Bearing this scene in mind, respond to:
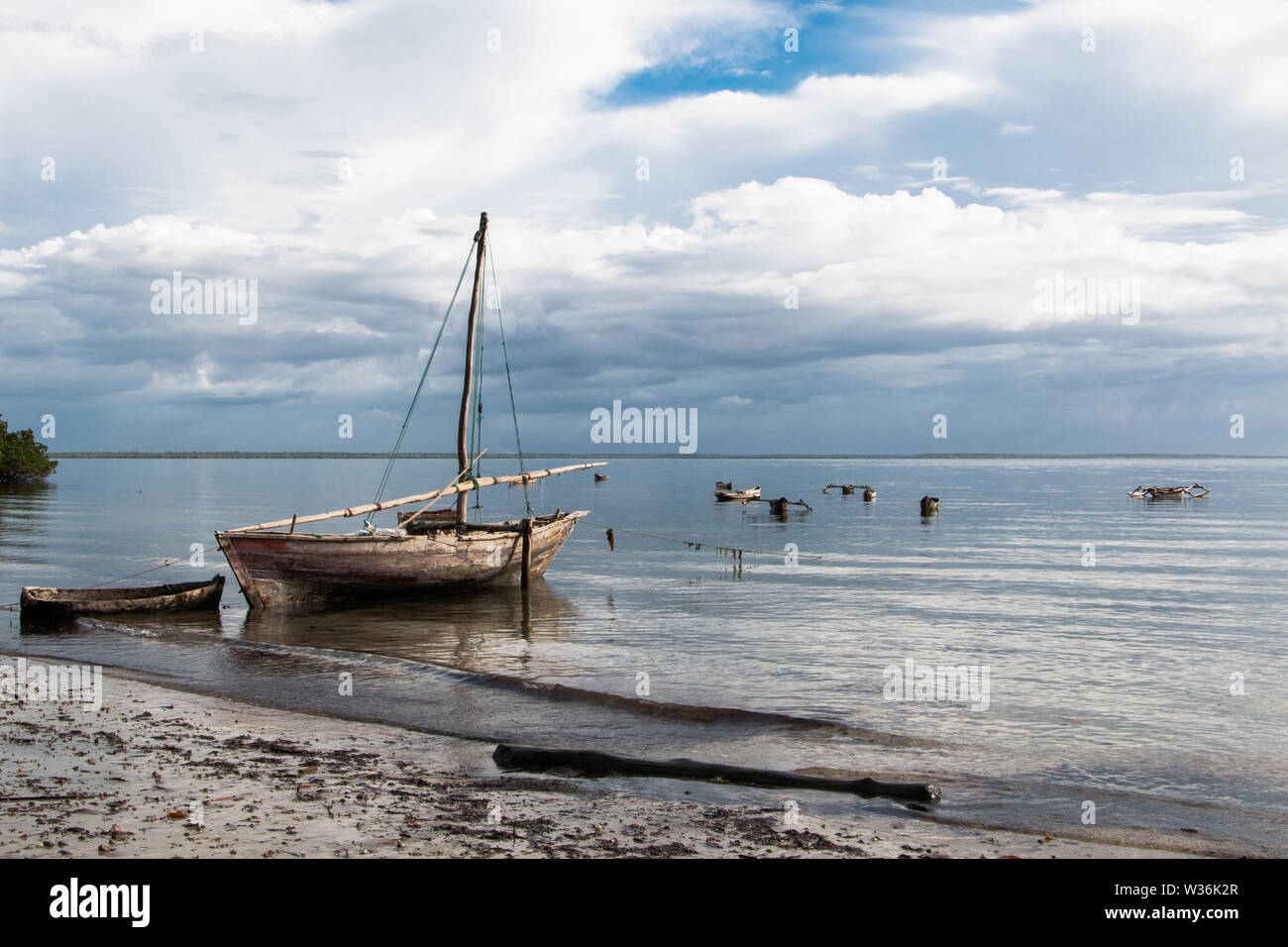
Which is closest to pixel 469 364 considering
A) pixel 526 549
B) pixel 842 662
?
pixel 526 549

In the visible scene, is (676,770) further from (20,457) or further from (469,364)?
(20,457)

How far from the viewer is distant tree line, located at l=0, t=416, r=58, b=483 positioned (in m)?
97.7

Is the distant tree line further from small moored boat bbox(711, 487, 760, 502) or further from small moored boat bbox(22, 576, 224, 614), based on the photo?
small moored boat bbox(22, 576, 224, 614)

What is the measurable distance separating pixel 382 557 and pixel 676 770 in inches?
657

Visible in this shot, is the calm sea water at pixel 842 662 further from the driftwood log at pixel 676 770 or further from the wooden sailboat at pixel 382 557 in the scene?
the wooden sailboat at pixel 382 557

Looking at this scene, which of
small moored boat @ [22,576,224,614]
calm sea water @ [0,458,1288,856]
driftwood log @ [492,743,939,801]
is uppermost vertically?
small moored boat @ [22,576,224,614]

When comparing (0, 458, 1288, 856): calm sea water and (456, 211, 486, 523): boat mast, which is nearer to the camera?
(0, 458, 1288, 856): calm sea water

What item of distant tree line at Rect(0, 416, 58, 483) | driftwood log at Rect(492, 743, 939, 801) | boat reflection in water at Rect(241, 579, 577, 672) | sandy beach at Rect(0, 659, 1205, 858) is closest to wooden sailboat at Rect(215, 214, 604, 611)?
boat reflection in water at Rect(241, 579, 577, 672)

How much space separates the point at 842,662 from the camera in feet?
65.7

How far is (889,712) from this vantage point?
1540 cm

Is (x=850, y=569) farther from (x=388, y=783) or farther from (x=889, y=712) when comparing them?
(x=388, y=783)

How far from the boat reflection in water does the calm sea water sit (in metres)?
0.14

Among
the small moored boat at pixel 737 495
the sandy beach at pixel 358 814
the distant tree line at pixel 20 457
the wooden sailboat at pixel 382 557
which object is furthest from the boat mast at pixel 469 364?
the distant tree line at pixel 20 457

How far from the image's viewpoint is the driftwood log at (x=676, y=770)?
10242 millimetres
